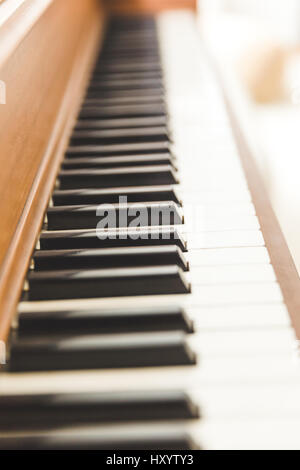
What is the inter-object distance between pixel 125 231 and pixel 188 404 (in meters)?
0.42

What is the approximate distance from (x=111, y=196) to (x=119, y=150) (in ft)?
0.78

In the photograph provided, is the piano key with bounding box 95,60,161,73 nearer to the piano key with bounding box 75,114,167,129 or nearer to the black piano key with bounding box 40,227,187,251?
the piano key with bounding box 75,114,167,129

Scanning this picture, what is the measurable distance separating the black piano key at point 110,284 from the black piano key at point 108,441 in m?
0.26

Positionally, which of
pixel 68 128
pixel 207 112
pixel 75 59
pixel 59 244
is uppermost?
pixel 75 59

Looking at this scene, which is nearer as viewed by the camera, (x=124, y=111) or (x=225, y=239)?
(x=225, y=239)

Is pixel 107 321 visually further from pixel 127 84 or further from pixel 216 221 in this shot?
pixel 127 84

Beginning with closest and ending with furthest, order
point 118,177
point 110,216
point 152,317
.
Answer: point 152,317 → point 110,216 → point 118,177

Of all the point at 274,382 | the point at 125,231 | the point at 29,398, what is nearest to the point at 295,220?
the point at 125,231

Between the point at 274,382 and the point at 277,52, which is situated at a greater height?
the point at 277,52

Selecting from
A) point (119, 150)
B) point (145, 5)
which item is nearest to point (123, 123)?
point (119, 150)

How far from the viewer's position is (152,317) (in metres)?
0.83

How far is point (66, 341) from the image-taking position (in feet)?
2.63

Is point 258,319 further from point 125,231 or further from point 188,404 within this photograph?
point 125,231

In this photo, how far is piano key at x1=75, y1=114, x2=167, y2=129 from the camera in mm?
1508
